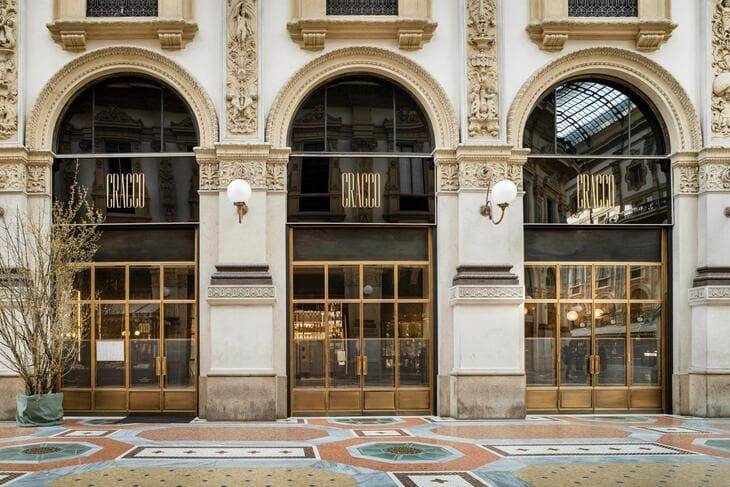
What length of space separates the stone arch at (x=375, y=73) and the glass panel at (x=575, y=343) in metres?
4.30

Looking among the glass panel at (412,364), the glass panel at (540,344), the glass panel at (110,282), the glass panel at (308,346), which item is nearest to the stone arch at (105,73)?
the glass panel at (110,282)

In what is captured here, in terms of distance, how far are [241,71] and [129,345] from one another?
5957 millimetres

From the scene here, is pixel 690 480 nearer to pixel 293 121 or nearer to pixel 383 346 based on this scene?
pixel 383 346

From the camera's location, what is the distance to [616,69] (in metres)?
15.7

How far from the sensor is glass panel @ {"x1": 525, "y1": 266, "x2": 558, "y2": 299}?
15578 mm

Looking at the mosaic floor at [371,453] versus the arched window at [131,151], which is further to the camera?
the arched window at [131,151]

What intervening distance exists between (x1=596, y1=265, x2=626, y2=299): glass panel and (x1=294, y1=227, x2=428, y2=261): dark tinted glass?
371cm

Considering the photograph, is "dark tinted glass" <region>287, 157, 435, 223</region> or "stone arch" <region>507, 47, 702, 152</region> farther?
"stone arch" <region>507, 47, 702, 152</region>

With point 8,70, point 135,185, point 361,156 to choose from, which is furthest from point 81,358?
point 361,156

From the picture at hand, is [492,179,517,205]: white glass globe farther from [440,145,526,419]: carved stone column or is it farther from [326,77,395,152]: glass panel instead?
[326,77,395,152]: glass panel

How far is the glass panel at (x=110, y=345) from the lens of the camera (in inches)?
602

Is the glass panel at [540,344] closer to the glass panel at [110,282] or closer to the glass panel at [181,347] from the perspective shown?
the glass panel at [181,347]

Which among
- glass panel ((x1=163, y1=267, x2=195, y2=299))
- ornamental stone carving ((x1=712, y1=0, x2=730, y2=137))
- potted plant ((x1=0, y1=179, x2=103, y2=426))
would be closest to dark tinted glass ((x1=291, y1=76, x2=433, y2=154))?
glass panel ((x1=163, y1=267, x2=195, y2=299))

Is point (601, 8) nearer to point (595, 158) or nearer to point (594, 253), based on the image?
point (595, 158)
